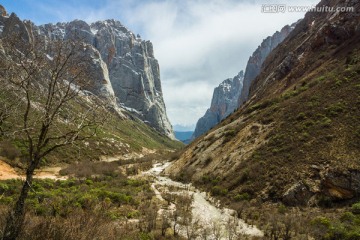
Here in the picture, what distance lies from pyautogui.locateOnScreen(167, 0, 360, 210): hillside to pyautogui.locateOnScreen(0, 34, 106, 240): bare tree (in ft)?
62.1

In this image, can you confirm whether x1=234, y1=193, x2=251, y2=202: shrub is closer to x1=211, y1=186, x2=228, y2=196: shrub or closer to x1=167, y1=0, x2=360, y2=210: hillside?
x1=167, y1=0, x2=360, y2=210: hillside

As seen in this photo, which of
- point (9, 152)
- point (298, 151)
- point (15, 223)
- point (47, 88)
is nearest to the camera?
point (15, 223)

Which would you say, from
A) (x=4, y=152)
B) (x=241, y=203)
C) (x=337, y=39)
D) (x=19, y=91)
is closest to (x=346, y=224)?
(x=241, y=203)

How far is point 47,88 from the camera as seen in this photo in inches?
520

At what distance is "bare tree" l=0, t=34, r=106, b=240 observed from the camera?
12.0 meters

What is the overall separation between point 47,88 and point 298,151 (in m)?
24.8

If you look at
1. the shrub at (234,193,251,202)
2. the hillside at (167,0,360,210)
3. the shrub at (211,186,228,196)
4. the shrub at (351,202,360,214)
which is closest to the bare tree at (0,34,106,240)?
the shrub at (234,193,251,202)

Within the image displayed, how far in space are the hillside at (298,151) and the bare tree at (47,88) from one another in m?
18.9

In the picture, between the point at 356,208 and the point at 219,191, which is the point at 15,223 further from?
the point at 219,191

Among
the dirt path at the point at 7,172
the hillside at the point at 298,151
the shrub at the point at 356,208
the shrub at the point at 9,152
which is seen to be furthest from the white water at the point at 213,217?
the shrub at the point at 9,152

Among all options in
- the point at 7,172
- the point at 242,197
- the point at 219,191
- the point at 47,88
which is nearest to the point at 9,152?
the point at 7,172

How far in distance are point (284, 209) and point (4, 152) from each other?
43962mm

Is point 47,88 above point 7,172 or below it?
above

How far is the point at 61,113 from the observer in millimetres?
12766
